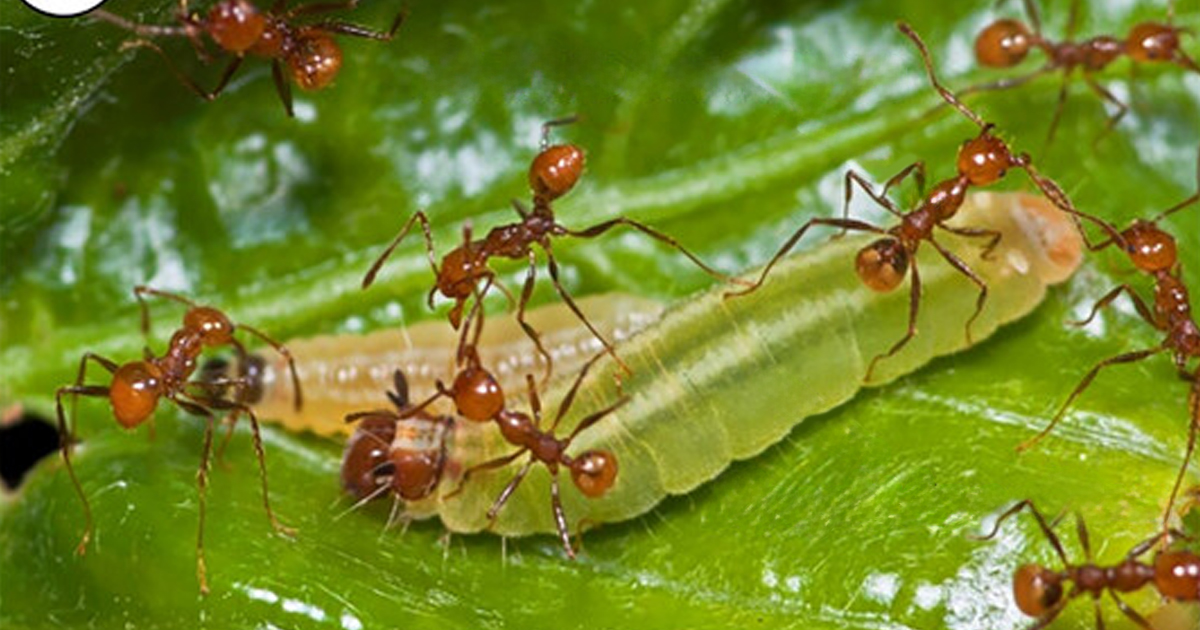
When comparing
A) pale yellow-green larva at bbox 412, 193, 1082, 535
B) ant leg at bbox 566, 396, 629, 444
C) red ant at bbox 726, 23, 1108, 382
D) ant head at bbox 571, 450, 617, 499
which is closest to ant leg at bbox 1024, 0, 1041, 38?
red ant at bbox 726, 23, 1108, 382

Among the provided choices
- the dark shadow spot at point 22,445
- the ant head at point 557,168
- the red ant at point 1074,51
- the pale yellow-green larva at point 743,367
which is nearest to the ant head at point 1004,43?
the red ant at point 1074,51

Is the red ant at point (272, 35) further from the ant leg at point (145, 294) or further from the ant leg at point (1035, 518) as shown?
the ant leg at point (1035, 518)

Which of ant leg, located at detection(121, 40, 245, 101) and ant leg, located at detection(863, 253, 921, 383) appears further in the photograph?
ant leg, located at detection(863, 253, 921, 383)

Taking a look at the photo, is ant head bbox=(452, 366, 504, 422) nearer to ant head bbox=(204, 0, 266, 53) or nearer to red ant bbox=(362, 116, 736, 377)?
red ant bbox=(362, 116, 736, 377)

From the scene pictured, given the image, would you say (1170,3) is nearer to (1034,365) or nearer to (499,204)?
(1034,365)

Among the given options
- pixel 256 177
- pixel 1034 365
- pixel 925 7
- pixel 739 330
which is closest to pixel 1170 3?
pixel 925 7

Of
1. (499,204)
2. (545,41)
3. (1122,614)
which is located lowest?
(1122,614)
